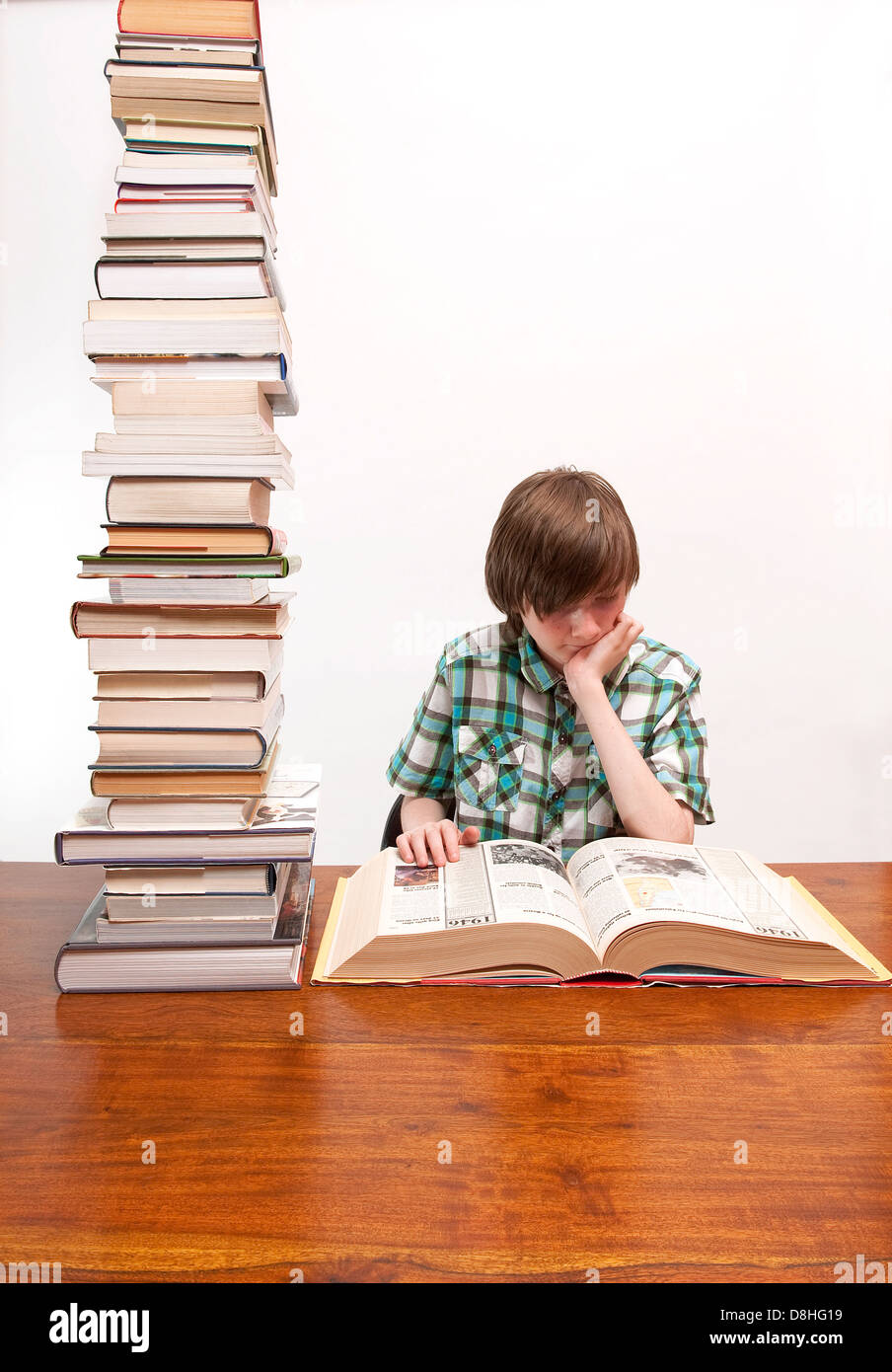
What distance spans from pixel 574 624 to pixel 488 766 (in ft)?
0.95

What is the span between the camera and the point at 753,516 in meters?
2.89

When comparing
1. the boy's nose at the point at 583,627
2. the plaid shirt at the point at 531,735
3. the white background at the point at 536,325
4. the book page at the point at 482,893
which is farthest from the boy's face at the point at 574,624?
the white background at the point at 536,325

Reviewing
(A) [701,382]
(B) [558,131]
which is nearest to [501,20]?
(B) [558,131]

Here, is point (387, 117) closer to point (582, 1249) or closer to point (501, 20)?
point (501, 20)

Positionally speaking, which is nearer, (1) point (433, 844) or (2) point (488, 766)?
(1) point (433, 844)

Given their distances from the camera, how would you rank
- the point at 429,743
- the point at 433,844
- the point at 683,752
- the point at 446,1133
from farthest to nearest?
the point at 429,743 < the point at 683,752 < the point at 433,844 < the point at 446,1133

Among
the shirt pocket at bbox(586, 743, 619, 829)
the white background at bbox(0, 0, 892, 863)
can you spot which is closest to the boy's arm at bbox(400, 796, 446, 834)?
the shirt pocket at bbox(586, 743, 619, 829)

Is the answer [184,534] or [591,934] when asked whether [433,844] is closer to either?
[591,934]

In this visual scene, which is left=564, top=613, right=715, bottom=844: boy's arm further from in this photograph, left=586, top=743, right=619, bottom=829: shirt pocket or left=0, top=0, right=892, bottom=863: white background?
left=0, top=0, right=892, bottom=863: white background

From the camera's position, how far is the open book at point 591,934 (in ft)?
3.43

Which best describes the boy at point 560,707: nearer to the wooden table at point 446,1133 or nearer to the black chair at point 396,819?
the black chair at point 396,819

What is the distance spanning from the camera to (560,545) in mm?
1374

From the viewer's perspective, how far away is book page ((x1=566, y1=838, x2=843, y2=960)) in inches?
41.8

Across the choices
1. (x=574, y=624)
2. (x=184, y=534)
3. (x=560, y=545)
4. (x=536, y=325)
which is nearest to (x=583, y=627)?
(x=574, y=624)
